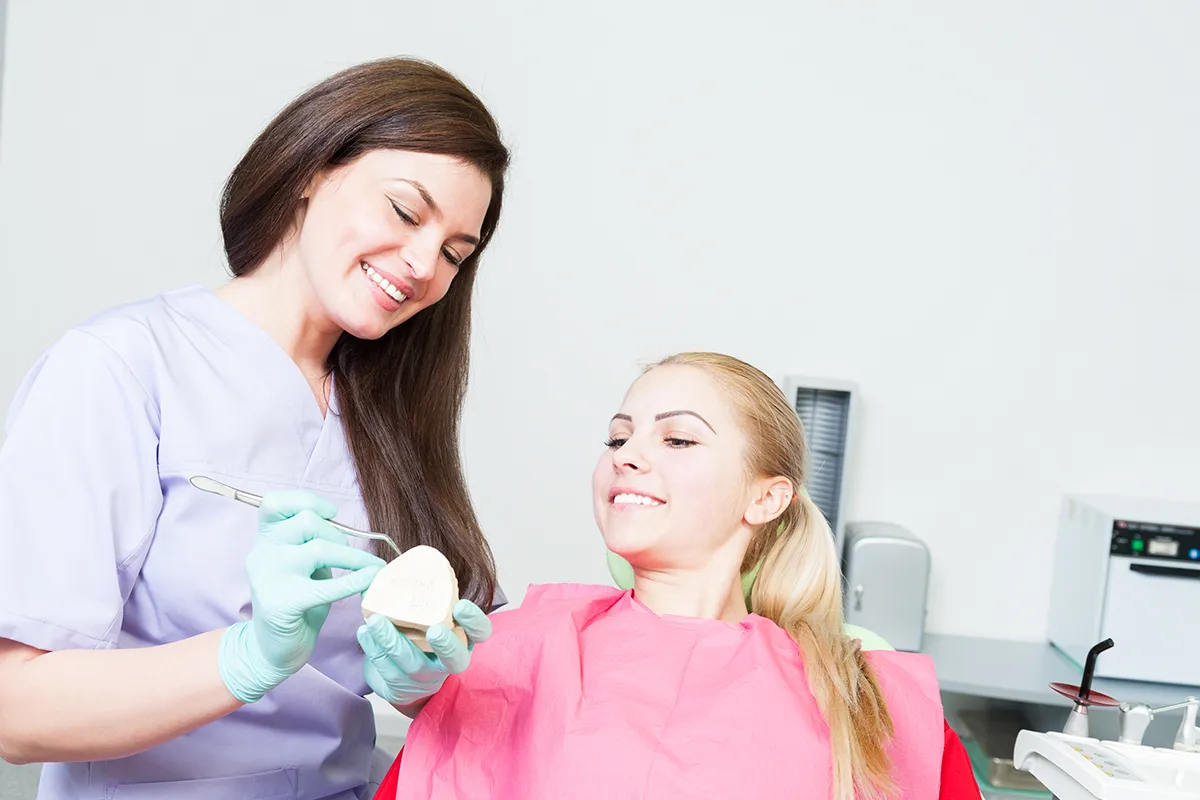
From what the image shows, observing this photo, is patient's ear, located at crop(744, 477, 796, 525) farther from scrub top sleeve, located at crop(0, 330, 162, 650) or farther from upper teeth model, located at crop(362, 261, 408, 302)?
scrub top sleeve, located at crop(0, 330, 162, 650)

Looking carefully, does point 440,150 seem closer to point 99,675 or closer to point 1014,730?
point 99,675

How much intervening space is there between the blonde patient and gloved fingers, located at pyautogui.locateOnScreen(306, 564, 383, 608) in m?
0.36

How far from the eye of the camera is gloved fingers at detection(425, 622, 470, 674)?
108 centimetres

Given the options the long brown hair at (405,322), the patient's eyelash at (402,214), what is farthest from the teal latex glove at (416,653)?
the patient's eyelash at (402,214)

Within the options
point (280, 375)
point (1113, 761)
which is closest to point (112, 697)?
point (280, 375)

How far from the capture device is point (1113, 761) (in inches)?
52.9

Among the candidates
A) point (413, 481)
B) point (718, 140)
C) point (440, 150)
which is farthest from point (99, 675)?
point (718, 140)

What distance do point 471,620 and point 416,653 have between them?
0.07m

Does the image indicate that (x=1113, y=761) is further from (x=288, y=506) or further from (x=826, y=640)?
(x=288, y=506)

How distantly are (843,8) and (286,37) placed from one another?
1.49 m

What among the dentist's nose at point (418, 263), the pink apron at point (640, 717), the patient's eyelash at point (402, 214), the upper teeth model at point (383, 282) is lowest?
the pink apron at point (640, 717)

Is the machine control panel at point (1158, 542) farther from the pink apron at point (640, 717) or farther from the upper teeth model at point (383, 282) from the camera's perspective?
the upper teeth model at point (383, 282)

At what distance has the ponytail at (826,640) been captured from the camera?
51.5 inches

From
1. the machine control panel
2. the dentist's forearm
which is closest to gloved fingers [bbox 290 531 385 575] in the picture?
the dentist's forearm
